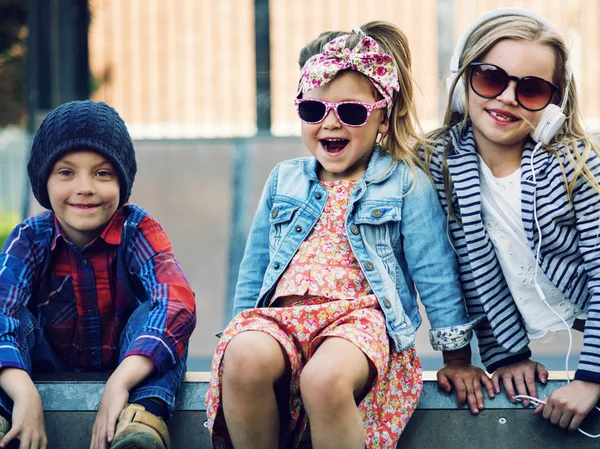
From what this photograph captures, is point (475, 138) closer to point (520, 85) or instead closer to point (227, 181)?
point (520, 85)

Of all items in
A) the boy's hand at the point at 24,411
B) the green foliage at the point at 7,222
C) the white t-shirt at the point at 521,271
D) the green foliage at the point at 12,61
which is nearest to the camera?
the boy's hand at the point at 24,411

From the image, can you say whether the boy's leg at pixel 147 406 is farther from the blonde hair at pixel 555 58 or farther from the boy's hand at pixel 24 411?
the blonde hair at pixel 555 58

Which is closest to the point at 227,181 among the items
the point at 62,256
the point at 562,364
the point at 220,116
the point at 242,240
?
the point at 242,240

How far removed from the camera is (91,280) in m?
2.27

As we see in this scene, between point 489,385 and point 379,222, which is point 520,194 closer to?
point 379,222

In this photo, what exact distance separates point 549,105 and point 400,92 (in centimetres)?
38

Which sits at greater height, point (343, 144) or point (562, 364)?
point (343, 144)

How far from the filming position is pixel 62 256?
2289 millimetres


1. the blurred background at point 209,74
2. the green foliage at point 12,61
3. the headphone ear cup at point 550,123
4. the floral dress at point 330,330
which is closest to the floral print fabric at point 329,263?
the floral dress at point 330,330

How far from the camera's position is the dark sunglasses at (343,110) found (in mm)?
2141

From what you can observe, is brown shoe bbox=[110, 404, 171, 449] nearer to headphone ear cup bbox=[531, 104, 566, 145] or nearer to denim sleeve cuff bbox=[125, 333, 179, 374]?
denim sleeve cuff bbox=[125, 333, 179, 374]

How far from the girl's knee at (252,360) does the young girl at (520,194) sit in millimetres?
589

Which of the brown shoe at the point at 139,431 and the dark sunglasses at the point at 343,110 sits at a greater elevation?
the dark sunglasses at the point at 343,110

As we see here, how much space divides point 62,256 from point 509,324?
3.83ft
